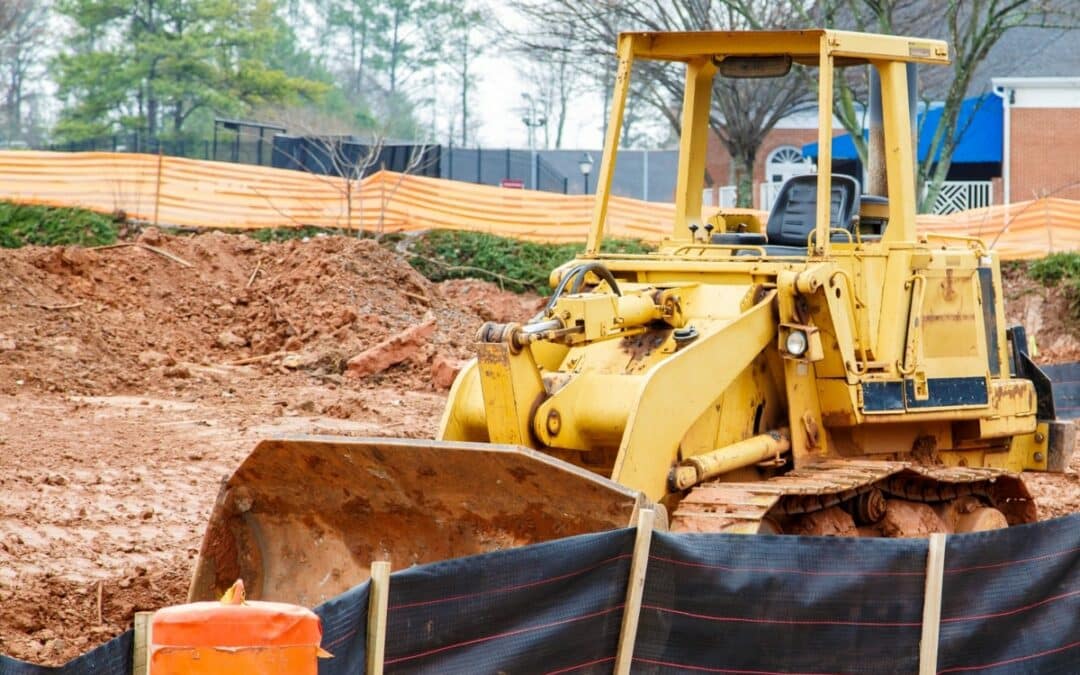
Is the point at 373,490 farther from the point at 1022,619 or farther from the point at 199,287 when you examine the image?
the point at 199,287

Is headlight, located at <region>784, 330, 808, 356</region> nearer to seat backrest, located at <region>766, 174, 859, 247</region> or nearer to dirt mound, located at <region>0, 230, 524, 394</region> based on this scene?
seat backrest, located at <region>766, 174, 859, 247</region>

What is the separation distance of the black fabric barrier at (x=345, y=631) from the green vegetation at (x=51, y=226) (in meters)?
19.6

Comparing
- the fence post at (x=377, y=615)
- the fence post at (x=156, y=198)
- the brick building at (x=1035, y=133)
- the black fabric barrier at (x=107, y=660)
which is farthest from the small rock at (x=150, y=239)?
the brick building at (x=1035, y=133)

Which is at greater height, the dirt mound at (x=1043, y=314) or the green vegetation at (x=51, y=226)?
the green vegetation at (x=51, y=226)

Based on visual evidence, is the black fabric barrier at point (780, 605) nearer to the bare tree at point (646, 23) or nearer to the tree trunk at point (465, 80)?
the bare tree at point (646, 23)

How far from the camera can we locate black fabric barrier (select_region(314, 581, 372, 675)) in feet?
17.2

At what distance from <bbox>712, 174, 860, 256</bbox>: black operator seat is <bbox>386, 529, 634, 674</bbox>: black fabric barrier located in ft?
11.2

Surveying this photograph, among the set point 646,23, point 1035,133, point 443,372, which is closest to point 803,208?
point 443,372

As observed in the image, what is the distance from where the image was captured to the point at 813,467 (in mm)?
8773

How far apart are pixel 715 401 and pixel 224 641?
4193 mm

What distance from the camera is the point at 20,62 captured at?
6156 centimetres

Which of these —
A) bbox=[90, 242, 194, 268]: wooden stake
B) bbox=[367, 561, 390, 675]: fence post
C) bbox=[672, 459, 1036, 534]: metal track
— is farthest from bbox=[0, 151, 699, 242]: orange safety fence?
bbox=[367, 561, 390, 675]: fence post

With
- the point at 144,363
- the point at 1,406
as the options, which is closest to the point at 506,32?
the point at 144,363

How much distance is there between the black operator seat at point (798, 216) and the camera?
30.1 feet
